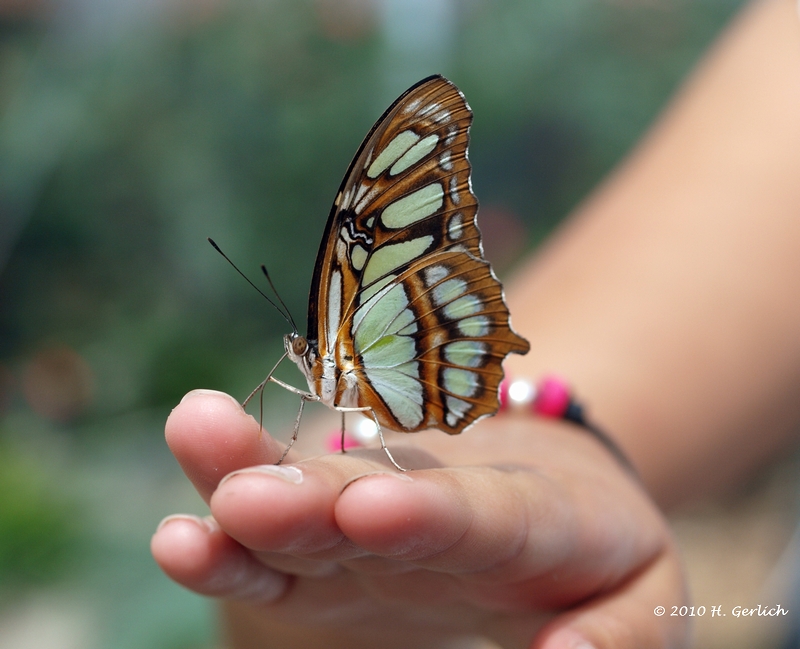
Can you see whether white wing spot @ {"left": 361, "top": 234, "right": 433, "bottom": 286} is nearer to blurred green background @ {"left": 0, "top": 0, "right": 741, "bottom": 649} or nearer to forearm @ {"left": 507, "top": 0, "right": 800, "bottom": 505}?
forearm @ {"left": 507, "top": 0, "right": 800, "bottom": 505}

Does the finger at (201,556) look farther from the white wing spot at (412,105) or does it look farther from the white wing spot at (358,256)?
the white wing spot at (412,105)

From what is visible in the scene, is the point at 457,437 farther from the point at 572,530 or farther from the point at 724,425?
the point at 724,425

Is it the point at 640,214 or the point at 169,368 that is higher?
the point at 640,214

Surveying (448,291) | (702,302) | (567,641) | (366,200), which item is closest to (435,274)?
(448,291)

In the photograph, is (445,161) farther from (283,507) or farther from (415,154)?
(283,507)

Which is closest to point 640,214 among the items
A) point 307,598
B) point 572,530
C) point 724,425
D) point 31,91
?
point 724,425

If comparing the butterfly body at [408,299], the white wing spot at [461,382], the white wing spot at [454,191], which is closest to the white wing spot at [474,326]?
the butterfly body at [408,299]

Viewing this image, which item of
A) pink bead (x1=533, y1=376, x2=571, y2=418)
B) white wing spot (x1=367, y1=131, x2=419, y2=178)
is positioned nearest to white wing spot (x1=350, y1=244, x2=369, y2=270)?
white wing spot (x1=367, y1=131, x2=419, y2=178)
